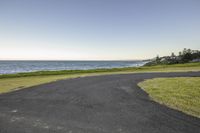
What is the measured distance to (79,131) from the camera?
6059 millimetres

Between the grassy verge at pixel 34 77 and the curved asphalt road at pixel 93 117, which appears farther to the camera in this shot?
the grassy verge at pixel 34 77

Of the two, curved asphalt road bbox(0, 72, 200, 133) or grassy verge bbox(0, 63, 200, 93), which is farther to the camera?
grassy verge bbox(0, 63, 200, 93)

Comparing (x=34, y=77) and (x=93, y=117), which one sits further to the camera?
(x=34, y=77)

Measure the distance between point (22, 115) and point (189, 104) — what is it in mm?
7658

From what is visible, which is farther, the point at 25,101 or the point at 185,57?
the point at 185,57

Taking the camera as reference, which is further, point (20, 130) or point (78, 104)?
point (78, 104)

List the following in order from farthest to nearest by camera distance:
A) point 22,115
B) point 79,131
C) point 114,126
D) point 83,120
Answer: point 22,115
point 83,120
point 114,126
point 79,131

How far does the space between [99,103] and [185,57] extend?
7171 centimetres

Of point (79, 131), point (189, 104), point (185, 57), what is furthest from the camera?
point (185, 57)

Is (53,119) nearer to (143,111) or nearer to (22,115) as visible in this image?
(22,115)

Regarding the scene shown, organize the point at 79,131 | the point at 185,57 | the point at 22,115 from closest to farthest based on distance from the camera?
1. the point at 79,131
2. the point at 22,115
3. the point at 185,57

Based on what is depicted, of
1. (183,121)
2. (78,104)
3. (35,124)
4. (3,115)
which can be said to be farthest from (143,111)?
(3,115)

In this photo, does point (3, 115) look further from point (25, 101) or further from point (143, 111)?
point (143, 111)

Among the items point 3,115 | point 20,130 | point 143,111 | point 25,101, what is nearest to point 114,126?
point 143,111
